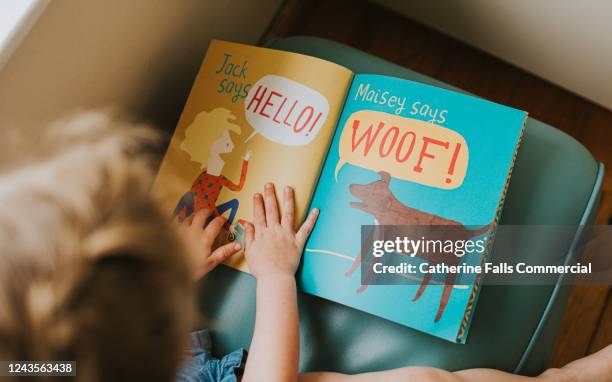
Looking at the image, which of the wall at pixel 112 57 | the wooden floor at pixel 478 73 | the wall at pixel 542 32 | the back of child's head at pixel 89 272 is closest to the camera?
the back of child's head at pixel 89 272

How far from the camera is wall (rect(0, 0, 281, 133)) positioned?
21.2 inches

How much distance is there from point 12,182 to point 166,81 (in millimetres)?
412

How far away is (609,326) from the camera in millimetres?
955

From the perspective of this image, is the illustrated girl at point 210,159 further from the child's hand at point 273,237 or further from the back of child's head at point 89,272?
the back of child's head at point 89,272

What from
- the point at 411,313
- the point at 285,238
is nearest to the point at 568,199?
the point at 411,313

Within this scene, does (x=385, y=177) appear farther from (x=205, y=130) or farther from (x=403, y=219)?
(x=205, y=130)

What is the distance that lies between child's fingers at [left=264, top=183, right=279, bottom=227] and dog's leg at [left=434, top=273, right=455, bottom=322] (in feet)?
0.69

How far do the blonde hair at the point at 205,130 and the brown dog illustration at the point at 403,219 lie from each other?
0.60 feet

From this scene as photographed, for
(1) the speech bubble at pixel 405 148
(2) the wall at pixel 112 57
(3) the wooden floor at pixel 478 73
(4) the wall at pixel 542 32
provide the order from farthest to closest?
(3) the wooden floor at pixel 478 73, (4) the wall at pixel 542 32, (1) the speech bubble at pixel 405 148, (2) the wall at pixel 112 57

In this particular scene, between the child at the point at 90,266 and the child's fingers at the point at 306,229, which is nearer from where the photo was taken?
the child at the point at 90,266

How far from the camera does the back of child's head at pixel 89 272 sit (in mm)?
367

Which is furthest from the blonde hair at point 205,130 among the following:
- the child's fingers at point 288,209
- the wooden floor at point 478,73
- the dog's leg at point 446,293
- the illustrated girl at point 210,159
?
the wooden floor at point 478,73

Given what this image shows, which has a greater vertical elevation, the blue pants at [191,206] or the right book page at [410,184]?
the right book page at [410,184]

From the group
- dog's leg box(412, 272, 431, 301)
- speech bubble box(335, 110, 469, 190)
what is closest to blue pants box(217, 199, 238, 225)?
speech bubble box(335, 110, 469, 190)
